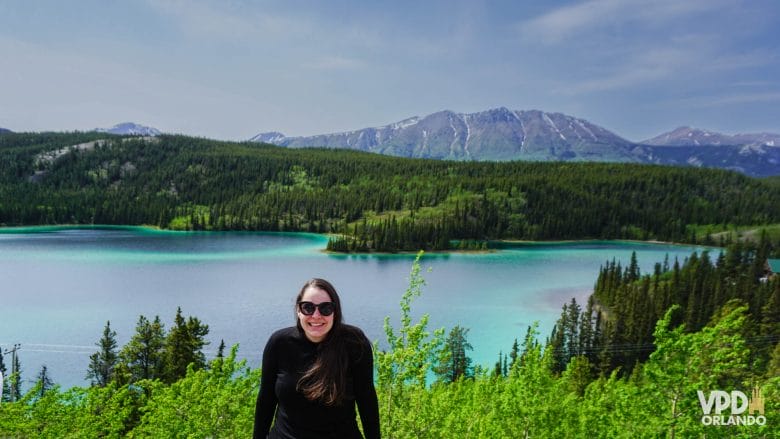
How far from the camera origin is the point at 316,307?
440 centimetres

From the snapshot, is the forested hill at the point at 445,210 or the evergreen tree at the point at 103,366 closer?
the evergreen tree at the point at 103,366

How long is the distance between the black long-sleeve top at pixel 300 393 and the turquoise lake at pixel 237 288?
1818 centimetres

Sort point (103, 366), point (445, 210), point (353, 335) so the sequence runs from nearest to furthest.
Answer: point (353, 335)
point (103, 366)
point (445, 210)

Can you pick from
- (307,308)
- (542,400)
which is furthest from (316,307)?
(542,400)

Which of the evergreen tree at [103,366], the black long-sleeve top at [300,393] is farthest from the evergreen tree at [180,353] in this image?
the black long-sleeve top at [300,393]

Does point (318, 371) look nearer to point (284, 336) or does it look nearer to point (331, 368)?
point (331, 368)

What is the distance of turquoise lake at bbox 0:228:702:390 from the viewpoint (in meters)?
50.6

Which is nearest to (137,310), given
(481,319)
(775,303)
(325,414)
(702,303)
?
(481,319)

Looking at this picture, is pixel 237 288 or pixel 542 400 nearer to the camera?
pixel 542 400

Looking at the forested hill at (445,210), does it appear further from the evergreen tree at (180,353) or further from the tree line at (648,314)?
the evergreen tree at (180,353)

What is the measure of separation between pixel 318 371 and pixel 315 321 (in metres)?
0.45

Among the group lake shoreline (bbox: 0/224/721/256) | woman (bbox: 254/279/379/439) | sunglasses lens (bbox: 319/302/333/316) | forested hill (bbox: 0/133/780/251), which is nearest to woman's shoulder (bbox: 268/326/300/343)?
woman (bbox: 254/279/379/439)

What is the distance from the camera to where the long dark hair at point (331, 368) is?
13.6 feet

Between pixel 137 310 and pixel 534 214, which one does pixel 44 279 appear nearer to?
pixel 137 310
